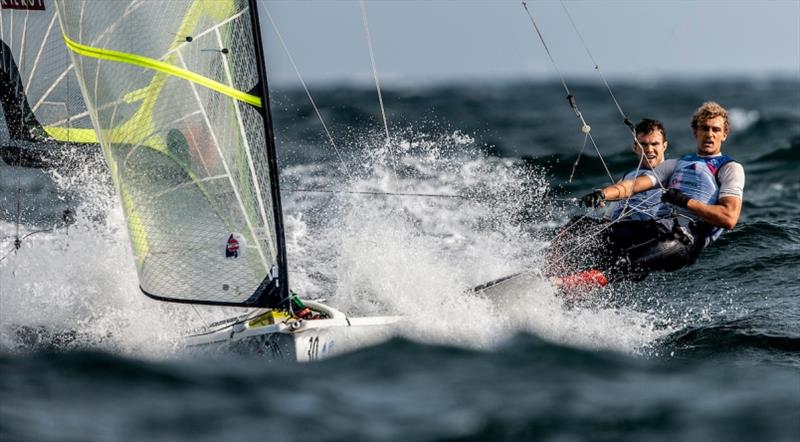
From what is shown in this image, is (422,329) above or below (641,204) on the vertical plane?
below

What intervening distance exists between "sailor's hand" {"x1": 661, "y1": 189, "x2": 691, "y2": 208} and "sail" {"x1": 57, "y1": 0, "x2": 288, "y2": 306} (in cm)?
224

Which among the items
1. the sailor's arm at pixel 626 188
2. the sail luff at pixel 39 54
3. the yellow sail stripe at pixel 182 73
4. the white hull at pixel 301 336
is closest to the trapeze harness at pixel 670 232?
the sailor's arm at pixel 626 188

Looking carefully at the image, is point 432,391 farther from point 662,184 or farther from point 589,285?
point 662,184

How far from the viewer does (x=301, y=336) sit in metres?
4.49

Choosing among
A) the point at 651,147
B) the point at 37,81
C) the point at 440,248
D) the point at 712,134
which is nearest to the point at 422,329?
the point at 651,147

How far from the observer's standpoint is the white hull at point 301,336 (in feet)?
14.7

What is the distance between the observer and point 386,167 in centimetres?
934

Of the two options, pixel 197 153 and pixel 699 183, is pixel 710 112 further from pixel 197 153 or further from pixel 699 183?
pixel 197 153

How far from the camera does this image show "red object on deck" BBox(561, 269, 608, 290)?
5.40 m

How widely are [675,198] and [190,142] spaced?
2.70m

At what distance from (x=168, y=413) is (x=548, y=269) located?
8.83 ft

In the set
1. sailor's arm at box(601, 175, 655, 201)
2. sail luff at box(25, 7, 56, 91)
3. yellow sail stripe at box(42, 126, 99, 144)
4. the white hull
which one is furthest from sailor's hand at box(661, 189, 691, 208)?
sail luff at box(25, 7, 56, 91)

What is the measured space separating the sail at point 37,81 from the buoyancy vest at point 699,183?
392 centimetres

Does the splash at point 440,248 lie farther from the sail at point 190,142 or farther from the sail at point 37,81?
the sail at point 37,81
